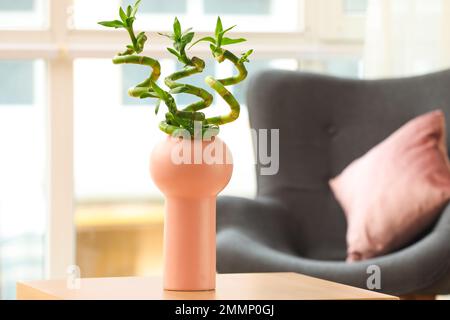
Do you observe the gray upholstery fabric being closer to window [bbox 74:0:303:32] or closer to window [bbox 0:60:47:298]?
window [bbox 74:0:303:32]

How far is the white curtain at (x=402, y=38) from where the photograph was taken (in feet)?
11.8

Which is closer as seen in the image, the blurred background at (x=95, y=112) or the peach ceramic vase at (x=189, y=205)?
the peach ceramic vase at (x=189, y=205)

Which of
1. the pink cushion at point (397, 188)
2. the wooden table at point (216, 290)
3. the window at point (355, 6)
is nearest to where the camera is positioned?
the wooden table at point (216, 290)

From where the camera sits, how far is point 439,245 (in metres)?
2.61

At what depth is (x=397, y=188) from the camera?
2.92 metres

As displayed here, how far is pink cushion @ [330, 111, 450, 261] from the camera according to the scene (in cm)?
286

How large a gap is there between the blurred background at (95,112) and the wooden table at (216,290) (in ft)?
6.18

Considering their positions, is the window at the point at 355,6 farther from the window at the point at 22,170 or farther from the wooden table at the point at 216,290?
the wooden table at the point at 216,290

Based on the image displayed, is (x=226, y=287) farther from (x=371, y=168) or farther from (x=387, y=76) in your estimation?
(x=387, y=76)

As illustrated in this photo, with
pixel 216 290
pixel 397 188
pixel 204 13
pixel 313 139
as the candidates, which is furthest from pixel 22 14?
pixel 216 290

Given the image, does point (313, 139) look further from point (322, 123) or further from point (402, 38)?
point (402, 38)

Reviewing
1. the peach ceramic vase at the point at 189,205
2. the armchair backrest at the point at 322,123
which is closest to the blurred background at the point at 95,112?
Result: the armchair backrest at the point at 322,123

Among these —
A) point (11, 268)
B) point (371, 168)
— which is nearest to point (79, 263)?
point (11, 268)
